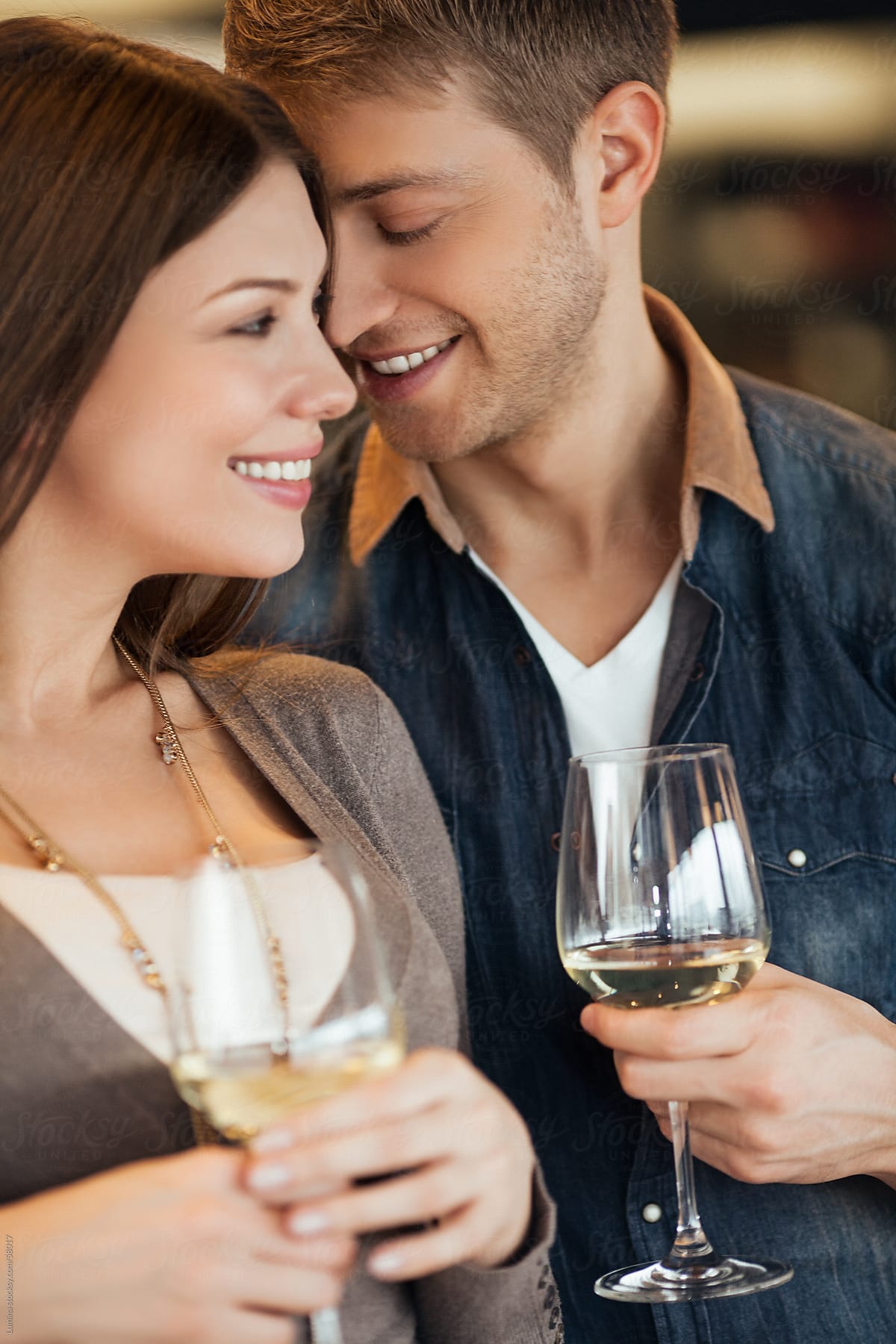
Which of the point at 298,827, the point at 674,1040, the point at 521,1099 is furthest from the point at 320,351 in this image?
the point at 521,1099

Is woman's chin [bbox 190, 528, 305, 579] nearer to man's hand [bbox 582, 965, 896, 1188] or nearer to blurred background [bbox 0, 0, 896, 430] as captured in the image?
man's hand [bbox 582, 965, 896, 1188]

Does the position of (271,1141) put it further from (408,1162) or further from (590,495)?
(590,495)

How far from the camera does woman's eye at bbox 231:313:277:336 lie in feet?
4.09

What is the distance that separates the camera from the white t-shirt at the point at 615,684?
1613mm

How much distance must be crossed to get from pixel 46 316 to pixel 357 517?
2.13 ft

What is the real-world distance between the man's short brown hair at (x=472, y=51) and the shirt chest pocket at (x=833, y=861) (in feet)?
2.52

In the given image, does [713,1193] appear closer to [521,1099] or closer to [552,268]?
[521,1099]

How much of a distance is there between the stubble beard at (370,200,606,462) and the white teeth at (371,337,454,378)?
21 millimetres

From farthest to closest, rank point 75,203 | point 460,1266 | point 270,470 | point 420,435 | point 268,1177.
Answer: point 420,435
point 270,470
point 75,203
point 460,1266
point 268,1177

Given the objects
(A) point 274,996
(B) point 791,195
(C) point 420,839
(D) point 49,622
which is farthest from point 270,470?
(B) point 791,195

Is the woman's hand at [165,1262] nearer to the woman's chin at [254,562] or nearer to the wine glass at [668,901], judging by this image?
the wine glass at [668,901]

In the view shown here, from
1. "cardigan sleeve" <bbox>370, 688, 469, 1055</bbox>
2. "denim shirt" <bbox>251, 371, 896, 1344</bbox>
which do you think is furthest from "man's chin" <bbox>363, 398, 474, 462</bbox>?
"cardigan sleeve" <bbox>370, 688, 469, 1055</bbox>

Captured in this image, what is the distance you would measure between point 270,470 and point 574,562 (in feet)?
1.81

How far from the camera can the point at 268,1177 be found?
722mm
